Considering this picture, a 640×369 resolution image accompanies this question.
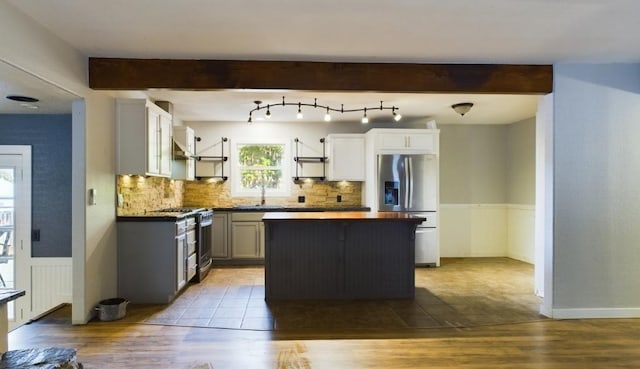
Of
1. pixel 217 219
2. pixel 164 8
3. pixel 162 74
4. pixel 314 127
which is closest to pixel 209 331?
pixel 162 74

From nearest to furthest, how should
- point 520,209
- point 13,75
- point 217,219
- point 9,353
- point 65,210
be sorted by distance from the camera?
point 9,353
point 13,75
point 65,210
point 217,219
point 520,209

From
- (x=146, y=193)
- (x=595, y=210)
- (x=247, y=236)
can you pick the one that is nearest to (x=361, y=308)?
(x=595, y=210)

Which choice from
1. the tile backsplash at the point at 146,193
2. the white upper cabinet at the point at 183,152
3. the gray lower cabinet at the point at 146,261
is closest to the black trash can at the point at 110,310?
the gray lower cabinet at the point at 146,261

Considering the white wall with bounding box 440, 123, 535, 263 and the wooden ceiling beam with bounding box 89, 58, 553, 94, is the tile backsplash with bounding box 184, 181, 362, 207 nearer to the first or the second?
the white wall with bounding box 440, 123, 535, 263

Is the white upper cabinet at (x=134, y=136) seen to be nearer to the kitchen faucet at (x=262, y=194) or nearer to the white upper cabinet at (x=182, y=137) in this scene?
the white upper cabinet at (x=182, y=137)

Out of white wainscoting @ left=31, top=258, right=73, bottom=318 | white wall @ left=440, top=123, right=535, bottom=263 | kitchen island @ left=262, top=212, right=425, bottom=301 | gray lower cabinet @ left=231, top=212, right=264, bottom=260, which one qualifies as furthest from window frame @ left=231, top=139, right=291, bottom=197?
white wainscoting @ left=31, top=258, right=73, bottom=318

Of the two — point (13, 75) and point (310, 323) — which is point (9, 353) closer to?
point (13, 75)

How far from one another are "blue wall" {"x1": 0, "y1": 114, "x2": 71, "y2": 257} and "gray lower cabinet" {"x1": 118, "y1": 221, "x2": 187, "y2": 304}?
0.77 m

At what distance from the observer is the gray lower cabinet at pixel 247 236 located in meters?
6.41

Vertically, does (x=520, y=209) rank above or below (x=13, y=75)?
below

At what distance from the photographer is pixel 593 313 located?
3.81 m

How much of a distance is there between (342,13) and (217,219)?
441cm

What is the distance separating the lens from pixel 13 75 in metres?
2.83

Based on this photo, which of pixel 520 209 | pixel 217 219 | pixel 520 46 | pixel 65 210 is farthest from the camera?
pixel 520 209
